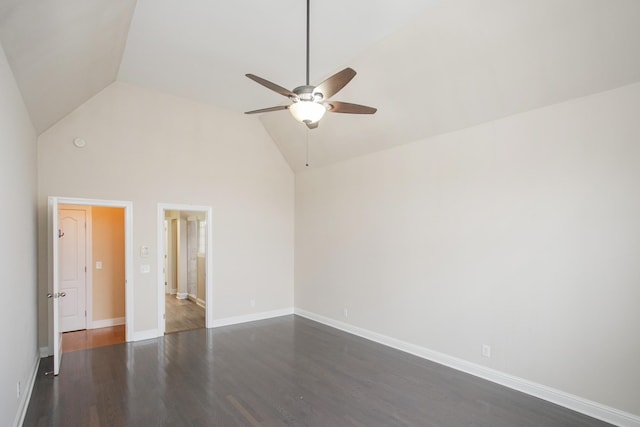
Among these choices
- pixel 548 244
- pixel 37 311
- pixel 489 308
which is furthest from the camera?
pixel 37 311

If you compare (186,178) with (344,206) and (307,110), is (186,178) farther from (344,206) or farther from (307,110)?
(307,110)

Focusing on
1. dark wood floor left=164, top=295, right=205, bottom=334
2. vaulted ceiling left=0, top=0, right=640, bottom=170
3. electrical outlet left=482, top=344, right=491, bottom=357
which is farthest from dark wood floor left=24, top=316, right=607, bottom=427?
vaulted ceiling left=0, top=0, right=640, bottom=170

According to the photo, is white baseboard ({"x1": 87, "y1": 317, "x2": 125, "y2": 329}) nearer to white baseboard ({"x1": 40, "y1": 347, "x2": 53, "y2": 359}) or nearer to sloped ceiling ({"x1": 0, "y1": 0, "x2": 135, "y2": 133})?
white baseboard ({"x1": 40, "y1": 347, "x2": 53, "y2": 359})

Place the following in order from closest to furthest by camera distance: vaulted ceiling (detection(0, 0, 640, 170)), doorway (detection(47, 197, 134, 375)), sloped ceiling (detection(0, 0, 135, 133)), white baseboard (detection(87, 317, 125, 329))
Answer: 1. sloped ceiling (detection(0, 0, 135, 133))
2. vaulted ceiling (detection(0, 0, 640, 170))
3. doorway (detection(47, 197, 134, 375))
4. white baseboard (detection(87, 317, 125, 329))

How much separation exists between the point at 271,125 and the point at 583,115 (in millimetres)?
4667

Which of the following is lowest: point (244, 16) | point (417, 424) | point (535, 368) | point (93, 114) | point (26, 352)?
point (417, 424)

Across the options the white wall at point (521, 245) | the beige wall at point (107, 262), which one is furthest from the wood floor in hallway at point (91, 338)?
the white wall at point (521, 245)

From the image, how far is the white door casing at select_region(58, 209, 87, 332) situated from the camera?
5.59 metres

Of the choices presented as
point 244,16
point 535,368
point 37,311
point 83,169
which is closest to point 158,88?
point 83,169

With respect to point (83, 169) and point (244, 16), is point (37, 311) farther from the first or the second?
point (244, 16)

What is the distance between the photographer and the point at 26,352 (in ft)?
10.9

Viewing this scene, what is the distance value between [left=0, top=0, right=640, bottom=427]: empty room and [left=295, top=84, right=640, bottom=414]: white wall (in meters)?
0.02

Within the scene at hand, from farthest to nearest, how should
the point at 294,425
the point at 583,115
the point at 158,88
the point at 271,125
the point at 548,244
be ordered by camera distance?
1. the point at 271,125
2. the point at 158,88
3. the point at 548,244
4. the point at 583,115
5. the point at 294,425

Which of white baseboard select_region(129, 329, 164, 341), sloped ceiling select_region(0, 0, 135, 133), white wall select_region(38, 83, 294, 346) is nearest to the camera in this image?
sloped ceiling select_region(0, 0, 135, 133)
